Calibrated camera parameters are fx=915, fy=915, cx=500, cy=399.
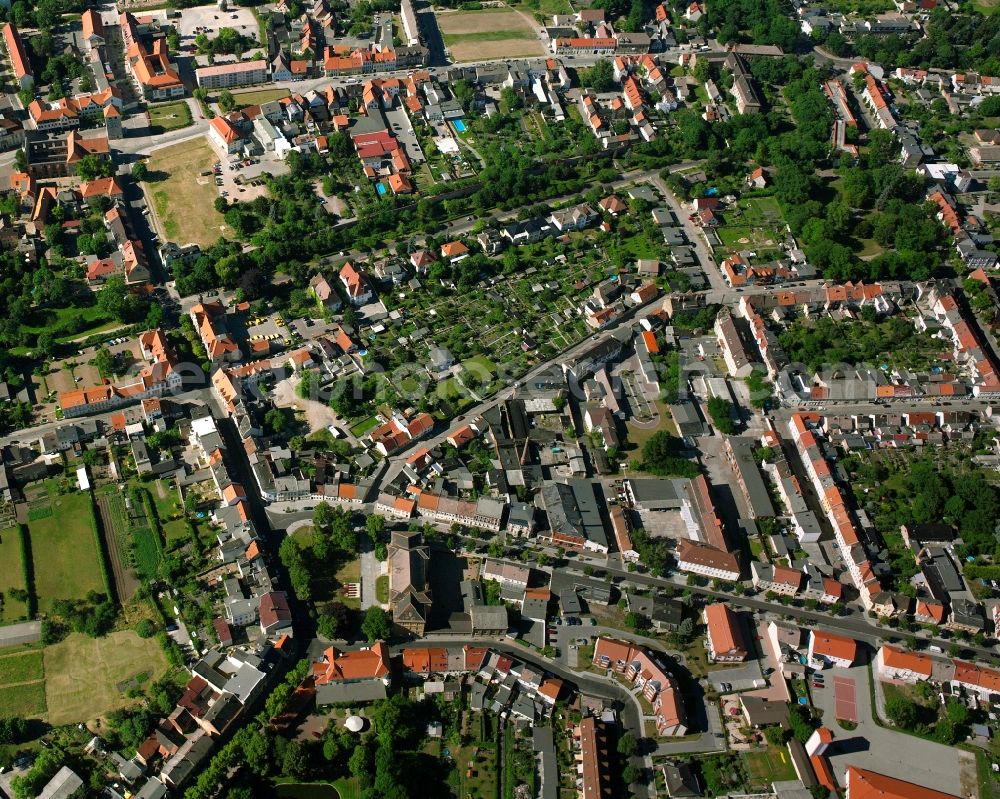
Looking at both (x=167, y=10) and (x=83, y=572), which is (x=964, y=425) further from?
(x=167, y=10)

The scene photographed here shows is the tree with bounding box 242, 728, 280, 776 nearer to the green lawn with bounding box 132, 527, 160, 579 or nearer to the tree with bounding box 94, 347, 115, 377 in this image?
the green lawn with bounding box 132, 527, 160, 579

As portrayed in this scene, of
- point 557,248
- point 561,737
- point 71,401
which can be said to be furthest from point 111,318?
point 561,737

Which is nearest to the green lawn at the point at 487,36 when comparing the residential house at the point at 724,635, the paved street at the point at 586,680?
the paved street at the point at 586,680

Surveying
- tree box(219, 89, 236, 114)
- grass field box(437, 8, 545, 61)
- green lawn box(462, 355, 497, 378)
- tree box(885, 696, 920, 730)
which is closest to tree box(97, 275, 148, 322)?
green lawn box(462, 355, 497, 378)

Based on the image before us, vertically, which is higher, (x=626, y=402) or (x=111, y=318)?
(x=111, y=318)

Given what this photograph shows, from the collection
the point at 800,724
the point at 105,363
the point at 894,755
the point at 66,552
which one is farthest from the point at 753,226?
the point at 66,552

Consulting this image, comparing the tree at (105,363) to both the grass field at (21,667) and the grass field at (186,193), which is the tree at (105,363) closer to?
the grass field at (186,193)
